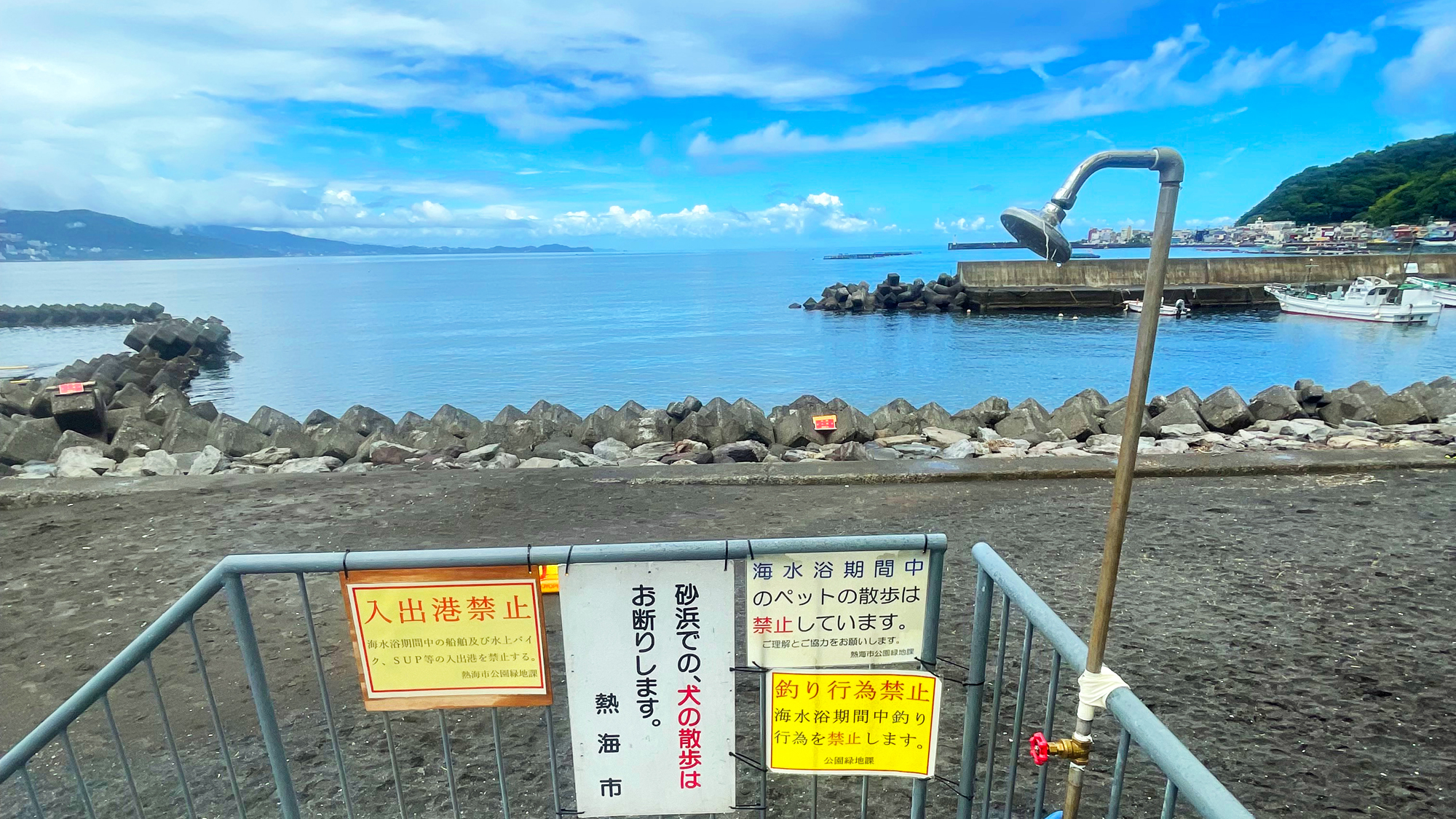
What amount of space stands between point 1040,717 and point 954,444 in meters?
6.09

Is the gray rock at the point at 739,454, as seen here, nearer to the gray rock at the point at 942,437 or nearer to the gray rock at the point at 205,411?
the gray rock at the point at 942,437

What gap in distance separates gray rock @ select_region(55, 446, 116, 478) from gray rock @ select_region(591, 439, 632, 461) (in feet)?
18.4

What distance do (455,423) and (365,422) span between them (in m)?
2.02

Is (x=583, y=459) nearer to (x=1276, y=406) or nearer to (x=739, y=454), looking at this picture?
(x=739, y=454)

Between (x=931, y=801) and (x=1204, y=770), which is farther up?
(x=1204, y=770)

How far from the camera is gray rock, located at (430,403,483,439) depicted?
11773 millimetres

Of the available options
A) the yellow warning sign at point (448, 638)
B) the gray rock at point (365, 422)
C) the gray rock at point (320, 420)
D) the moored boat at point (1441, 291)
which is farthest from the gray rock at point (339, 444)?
the moored boat at point (1441, 291)

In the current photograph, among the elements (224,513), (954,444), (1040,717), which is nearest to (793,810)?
(1040,717)

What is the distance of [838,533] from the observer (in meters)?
5.99

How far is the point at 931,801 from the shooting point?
122 inches

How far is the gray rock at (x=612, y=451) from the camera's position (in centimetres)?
1007

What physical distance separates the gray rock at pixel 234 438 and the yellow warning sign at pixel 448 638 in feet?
33.1

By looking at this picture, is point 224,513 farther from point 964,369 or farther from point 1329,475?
point 964,369

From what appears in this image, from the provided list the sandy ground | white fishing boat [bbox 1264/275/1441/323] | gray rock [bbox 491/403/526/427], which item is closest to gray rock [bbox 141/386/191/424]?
gray rock [bbox 491/403/526/427]
